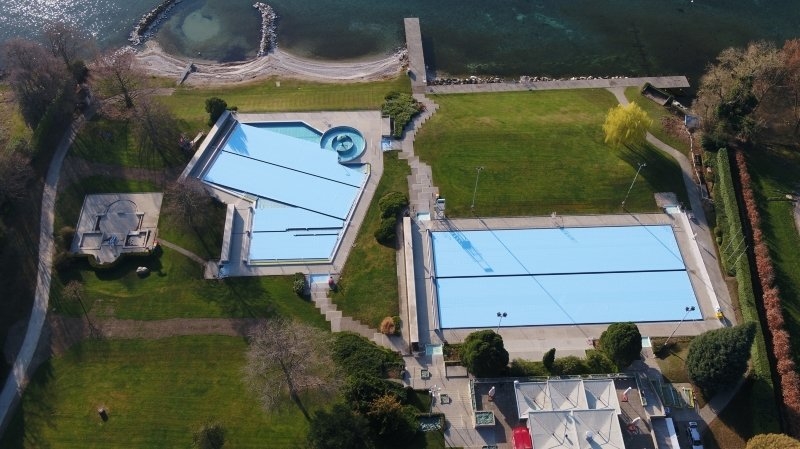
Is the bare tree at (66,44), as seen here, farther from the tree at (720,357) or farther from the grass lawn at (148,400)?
the tree at (720,357)

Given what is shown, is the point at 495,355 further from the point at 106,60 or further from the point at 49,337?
the point at 106,60

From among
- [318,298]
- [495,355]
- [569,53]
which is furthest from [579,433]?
[569,53]

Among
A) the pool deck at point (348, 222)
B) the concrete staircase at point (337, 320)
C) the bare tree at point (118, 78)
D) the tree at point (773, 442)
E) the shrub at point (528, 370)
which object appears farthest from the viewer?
the bare tree at point (118, 78)

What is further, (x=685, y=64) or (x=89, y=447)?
(x=685, y=64)

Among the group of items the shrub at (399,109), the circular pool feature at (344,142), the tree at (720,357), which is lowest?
the tree at (720,357)

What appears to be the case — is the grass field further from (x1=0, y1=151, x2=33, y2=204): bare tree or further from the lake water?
(x1=0, y1=151, x2=33, y2=204): bare tree

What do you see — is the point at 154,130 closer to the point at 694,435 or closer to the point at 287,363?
the point at 287,363

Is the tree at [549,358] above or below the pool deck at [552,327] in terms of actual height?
below

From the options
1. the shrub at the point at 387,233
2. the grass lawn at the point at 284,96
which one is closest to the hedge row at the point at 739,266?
the shrub at the point at 387,233
